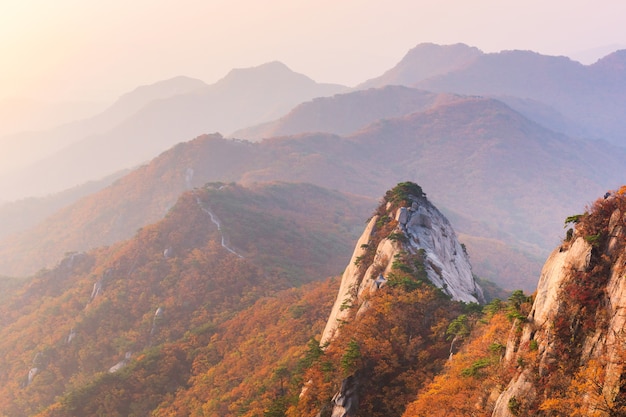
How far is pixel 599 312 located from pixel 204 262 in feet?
214

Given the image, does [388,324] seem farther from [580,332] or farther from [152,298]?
[152,298]

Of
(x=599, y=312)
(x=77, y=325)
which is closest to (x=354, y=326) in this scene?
(x=599, y=312)

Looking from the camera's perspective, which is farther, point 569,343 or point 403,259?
point 403,259

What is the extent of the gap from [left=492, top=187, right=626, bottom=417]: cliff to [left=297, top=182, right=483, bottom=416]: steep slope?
283 inches

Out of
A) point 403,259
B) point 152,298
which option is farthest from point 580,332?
point 152,298

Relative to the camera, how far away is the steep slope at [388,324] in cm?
2028

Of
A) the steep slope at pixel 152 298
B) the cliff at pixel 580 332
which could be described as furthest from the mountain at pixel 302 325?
the steep slope at pixel 152 298

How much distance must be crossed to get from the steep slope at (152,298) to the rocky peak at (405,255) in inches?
517

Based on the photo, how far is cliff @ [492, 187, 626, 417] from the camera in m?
10.9

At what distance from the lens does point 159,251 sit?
255 feet

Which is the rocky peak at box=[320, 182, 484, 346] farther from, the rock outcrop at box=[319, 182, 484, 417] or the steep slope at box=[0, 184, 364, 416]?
the steep slope at box=[0, 184, 364, 416]

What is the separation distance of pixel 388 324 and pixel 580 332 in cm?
1168

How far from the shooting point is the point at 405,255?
29.5 m

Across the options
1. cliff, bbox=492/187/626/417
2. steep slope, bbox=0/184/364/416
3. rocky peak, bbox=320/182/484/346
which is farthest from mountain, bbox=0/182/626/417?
steep slope, bbox=0/184/364/416
